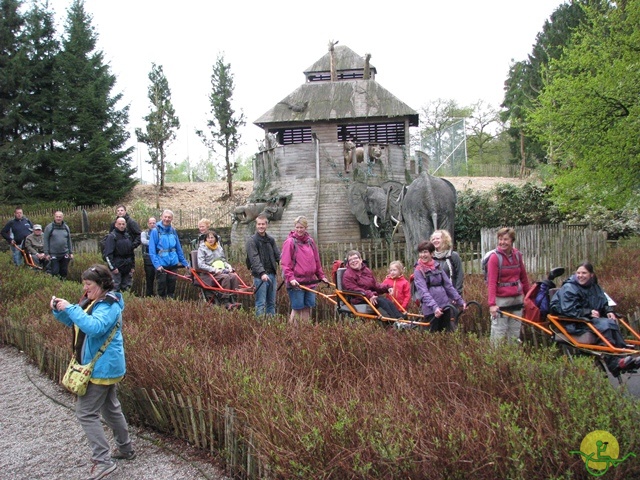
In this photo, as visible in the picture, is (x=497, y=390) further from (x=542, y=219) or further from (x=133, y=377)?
(x=542, y=219)

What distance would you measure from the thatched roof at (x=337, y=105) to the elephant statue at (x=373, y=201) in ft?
15.7

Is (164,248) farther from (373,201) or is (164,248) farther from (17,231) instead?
(373,201)

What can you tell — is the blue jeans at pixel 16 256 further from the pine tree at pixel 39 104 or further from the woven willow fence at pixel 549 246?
the pine tree at pixel 39 104

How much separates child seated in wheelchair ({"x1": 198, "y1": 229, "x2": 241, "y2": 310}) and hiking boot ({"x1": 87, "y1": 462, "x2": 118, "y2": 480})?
5505 millimetres

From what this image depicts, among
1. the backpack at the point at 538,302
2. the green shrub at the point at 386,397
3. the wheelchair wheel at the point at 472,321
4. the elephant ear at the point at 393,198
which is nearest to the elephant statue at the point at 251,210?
the elephant ear at the point at 393,198

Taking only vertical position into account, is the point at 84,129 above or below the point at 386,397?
above

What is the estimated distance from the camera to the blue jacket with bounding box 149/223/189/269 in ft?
34.3

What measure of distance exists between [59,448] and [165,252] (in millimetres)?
5664

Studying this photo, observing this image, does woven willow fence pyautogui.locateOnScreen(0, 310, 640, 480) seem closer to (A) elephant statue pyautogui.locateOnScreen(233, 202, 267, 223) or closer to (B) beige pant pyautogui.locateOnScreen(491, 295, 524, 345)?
(B) beige pant pyautogui.locateOnScreen(491, 295, 524, 345)

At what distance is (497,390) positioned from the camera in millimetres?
4359

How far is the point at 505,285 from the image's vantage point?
6.76 metres

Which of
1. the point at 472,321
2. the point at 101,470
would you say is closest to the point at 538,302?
the point at 472,321

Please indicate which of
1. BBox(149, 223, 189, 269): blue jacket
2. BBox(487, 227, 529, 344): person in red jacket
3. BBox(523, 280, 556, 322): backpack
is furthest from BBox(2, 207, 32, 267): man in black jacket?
BBox(523, 280, 556, 322): backpack

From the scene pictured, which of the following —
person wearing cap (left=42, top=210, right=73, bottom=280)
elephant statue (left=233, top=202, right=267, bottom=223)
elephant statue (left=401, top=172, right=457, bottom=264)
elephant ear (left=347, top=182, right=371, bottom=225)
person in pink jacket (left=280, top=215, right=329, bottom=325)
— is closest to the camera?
person in pink jacket (left=280, top=215, right=329, bottom=325)
